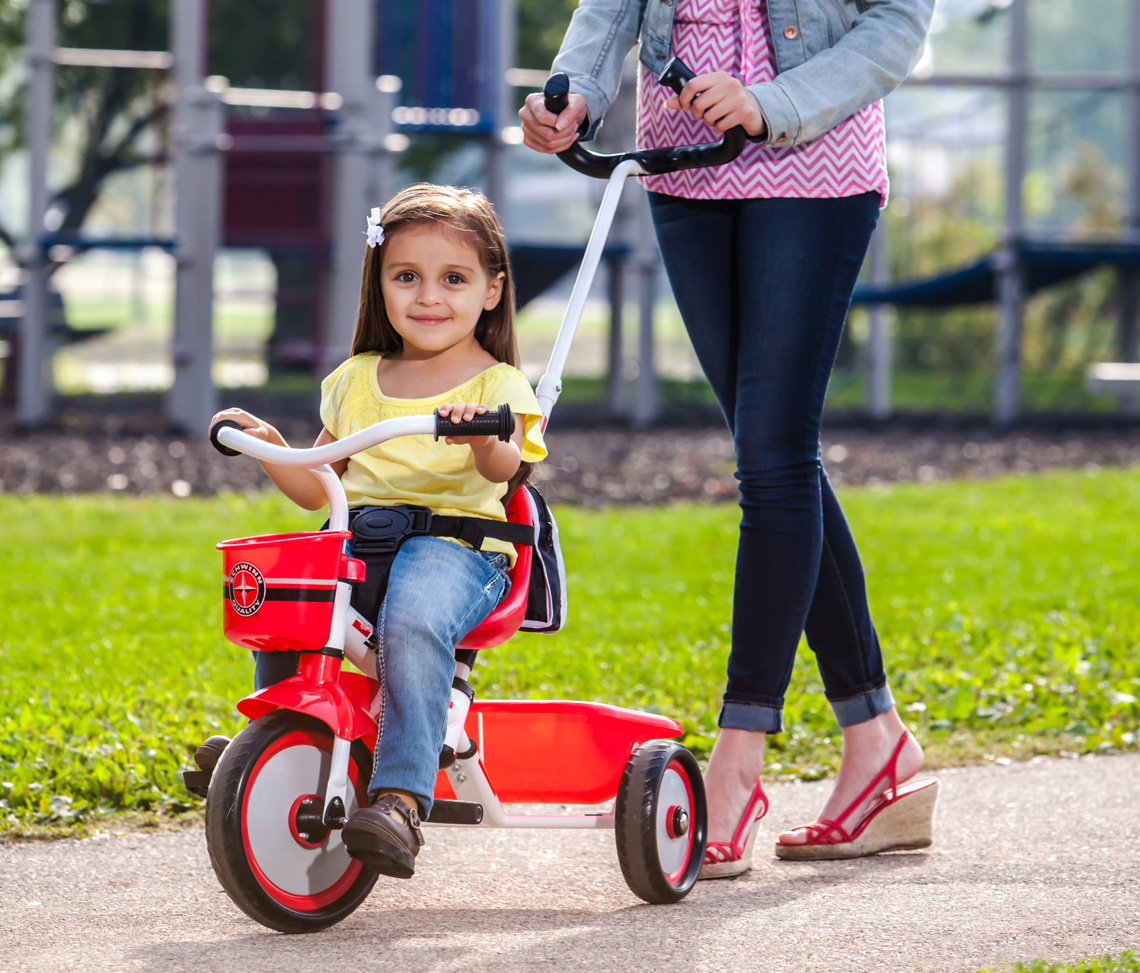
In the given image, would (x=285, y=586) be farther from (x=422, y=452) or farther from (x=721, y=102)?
(x=721, y=102)

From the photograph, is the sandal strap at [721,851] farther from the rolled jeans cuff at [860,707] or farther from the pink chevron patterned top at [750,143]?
the pink chevron patterned top at [750,143]

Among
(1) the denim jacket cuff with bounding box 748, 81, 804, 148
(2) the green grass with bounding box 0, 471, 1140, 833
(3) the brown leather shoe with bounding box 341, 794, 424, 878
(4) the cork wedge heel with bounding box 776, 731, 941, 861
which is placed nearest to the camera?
(3) the brown leather shoe with bounding box 341, 794, 424, 878

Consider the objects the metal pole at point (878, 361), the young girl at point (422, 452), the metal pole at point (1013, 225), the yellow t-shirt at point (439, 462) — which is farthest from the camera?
the metal pole at point (878, 361)

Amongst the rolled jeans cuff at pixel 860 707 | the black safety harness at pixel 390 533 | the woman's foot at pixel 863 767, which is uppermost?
the black safety harness at pixel 390 533

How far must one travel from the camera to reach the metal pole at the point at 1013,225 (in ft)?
38.2

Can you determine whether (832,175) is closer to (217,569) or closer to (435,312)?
(435,312)

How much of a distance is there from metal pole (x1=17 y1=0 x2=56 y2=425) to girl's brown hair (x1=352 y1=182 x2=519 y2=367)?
26.0 ft

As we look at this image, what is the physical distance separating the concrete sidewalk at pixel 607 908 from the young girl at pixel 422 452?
236mm

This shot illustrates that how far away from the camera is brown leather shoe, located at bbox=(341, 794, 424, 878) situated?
2.19 meters

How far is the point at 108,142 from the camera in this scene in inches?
755

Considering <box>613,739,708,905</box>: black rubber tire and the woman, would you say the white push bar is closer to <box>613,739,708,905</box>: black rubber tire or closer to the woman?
the woman

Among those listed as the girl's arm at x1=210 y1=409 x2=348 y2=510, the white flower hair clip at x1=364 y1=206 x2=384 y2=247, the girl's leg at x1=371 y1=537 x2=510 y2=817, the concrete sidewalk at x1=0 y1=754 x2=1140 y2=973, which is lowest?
the concrete sidewalk at x1=0 y1=754 x2=1140 y2=973

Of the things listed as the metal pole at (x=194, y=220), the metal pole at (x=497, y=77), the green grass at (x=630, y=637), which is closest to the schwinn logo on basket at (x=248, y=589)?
the green grass at (x=630, y=637)

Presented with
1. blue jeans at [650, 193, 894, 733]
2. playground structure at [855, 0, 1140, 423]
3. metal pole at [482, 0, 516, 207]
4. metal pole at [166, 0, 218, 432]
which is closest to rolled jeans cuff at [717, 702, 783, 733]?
blue jeans at [650, 193, 894, 733]
